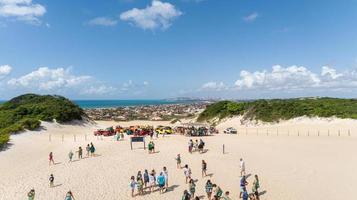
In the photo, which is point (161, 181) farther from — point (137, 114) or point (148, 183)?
point (137, 114)

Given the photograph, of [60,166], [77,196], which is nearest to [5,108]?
[60,166]

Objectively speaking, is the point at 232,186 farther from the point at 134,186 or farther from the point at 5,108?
the point at 5,108

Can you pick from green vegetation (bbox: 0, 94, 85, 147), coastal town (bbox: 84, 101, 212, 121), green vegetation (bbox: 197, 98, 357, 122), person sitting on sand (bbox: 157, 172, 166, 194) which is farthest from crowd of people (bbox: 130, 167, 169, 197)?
coastal town (bbox: 84, 101, 212, 121)

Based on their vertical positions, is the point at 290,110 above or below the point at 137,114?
above

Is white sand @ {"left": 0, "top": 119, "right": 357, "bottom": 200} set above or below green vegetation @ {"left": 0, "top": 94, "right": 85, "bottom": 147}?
below

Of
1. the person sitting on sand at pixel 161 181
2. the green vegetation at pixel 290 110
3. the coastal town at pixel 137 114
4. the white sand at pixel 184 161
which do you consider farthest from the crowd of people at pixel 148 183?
the coastal town at pixel 137 114

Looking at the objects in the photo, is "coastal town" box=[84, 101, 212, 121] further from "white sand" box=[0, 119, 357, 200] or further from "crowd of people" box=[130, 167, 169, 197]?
"crowd of people" box=[130, 167, 169, 197]

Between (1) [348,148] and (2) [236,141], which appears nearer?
(1) [348,148]

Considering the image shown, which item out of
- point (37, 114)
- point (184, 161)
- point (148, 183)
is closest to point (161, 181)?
point (148, 183)
